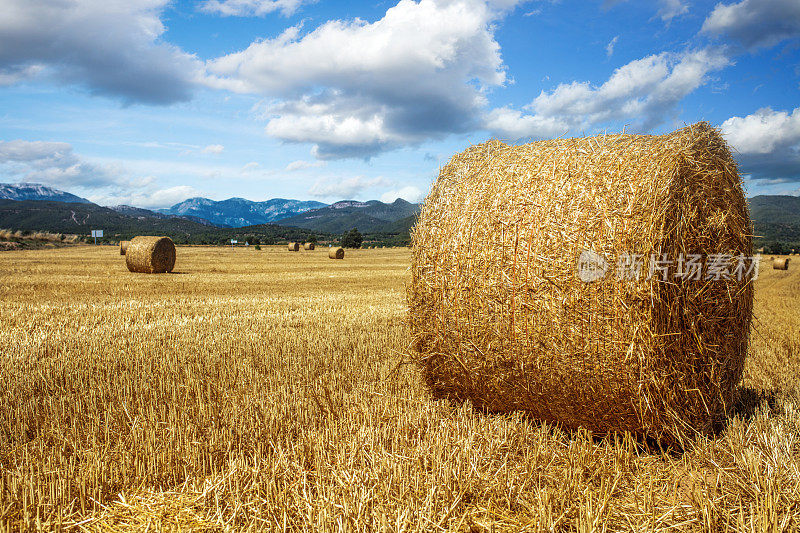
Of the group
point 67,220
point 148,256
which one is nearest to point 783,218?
point 148,256

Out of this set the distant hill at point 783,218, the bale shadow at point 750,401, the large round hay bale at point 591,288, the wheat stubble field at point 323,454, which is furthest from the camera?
the distant hill at point 783,218

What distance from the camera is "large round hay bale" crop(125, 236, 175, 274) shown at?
1961 cm

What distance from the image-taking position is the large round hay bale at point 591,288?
3.87 metres

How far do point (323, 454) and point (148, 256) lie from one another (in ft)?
61.4

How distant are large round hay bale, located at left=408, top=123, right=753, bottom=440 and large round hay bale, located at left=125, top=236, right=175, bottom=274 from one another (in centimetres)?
1783

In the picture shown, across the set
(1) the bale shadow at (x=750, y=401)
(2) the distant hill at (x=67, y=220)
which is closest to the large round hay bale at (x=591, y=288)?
(1) the bale shadow at (x=750, y=401)

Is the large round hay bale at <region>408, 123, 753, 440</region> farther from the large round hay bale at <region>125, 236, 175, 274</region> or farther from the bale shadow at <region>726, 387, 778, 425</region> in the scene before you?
the large round hay bale at <region>125, 236, 175, 274</region>

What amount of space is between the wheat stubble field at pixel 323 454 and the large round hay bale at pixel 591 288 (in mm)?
368

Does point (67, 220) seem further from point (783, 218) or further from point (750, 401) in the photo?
point (783, 218)

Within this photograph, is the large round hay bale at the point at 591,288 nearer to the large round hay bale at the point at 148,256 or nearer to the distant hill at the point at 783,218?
the large round hay bale at the point at 148,256

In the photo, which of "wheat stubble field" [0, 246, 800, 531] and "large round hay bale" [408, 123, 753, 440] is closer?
"wheat stubble field" [0, 246, 800, 531]

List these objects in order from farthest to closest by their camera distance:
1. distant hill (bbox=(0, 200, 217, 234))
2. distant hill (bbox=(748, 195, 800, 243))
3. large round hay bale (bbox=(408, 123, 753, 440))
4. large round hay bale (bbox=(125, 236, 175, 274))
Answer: distant hill (bbox=(0, 200, 217, 234))
distant hill (bbox=(748, 195, 800, 243))
large round hay bale (bbox=(125, 236, 175, 274))
large round hay bale (bbox=(408, 123, 753, 440))

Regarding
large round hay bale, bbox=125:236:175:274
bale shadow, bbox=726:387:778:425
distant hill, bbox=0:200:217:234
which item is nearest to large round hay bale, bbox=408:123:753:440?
bale shadow, bbox=726:387:778:425

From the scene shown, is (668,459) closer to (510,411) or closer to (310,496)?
(510,411)
